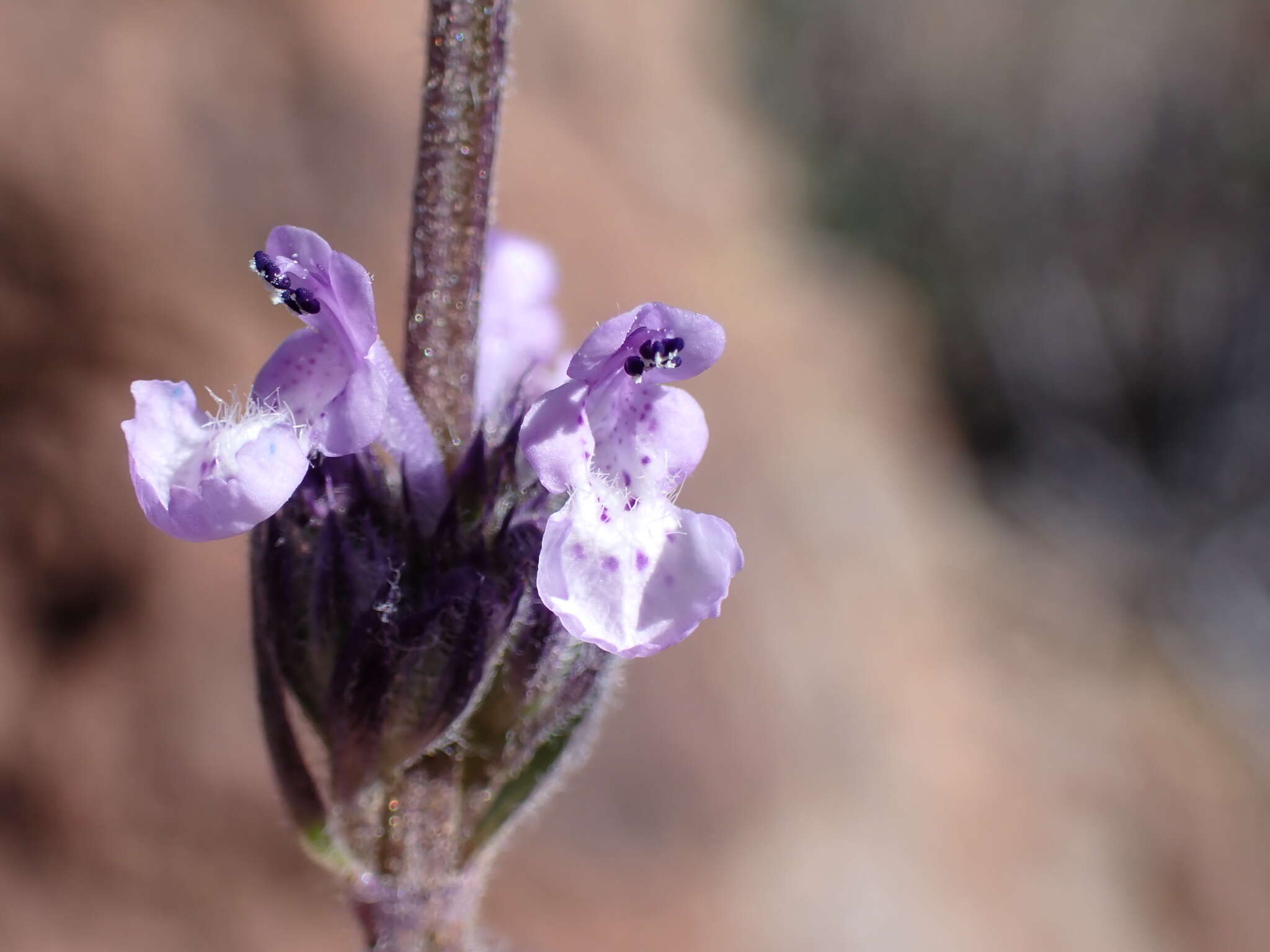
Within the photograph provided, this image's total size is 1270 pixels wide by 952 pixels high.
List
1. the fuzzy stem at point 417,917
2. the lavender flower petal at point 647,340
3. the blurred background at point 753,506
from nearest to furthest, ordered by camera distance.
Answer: the lavender flower petal at point 647,340, the fuzzy stem at point 417,917, the blurred background at point 753,506

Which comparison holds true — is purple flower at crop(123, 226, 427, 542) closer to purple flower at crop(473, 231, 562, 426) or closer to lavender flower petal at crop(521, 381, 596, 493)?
lavender flower petal at crop(521, 381, 596, 493)

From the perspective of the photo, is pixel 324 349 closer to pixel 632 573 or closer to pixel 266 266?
pixel 266 266

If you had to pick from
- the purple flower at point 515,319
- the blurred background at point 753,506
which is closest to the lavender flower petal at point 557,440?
the purple flower at point 515,319

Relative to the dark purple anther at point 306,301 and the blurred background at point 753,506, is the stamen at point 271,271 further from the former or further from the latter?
the blurred background at point 753,506

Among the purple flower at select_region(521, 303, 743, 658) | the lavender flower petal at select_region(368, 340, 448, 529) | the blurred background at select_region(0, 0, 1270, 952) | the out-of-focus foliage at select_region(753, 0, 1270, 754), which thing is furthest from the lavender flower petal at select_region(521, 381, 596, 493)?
the out-of-focus foliage at select_region(753, 0, 1270, 754)

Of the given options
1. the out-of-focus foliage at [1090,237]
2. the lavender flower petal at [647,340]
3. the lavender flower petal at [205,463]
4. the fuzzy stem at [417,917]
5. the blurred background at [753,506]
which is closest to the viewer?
the lavender flower petal at [205,463]

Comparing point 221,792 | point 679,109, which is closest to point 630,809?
point 221,792
